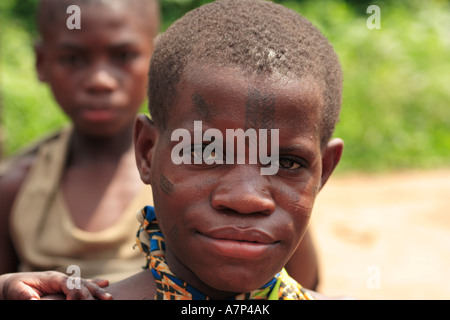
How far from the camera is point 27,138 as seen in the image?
713 centimetres

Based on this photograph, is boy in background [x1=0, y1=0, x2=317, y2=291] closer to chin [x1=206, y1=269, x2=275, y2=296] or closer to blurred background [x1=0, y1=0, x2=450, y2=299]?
chin [x1=206, y1=269, x2=275, y2=296]

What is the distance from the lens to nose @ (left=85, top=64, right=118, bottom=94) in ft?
9.54

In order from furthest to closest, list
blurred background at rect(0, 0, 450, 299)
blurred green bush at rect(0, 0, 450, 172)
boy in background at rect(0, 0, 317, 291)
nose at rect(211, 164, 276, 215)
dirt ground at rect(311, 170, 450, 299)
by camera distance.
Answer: blurred green bush at rect(0, 0, 450, 172) → blurred background at rect(0, 0, 450, 299) → dirt ground at rect(311, 170, 450, 299) → boy in background at rect(0, 0, 317, 291) → nose at rect(211, 164, 276, 215)

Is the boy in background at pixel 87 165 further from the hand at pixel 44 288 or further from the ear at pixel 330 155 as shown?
the ear at pixel 330 155

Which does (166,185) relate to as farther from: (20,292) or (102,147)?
(102,147)

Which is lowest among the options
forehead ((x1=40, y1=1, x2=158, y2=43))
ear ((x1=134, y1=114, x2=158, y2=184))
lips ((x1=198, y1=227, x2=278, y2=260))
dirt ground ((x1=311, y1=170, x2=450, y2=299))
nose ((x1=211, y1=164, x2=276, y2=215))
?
dirt ground ((x1=311, y1=170, x2=450, y2=299))

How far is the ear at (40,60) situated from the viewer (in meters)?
3.23

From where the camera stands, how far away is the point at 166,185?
1.67 m

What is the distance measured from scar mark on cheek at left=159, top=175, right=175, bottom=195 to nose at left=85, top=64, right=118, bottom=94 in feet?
4.39

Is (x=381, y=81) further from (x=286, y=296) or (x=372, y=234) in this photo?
(x=286, y=296)

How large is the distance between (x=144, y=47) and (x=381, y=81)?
5250 millimetres

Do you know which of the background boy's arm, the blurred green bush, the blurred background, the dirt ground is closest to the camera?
the background boy's arm

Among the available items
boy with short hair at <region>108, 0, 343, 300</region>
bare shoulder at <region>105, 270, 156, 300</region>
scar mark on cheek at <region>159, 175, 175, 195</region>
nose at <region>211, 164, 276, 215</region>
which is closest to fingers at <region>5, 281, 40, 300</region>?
bare shoulder at <region>105, 270, 156, 300</region>
